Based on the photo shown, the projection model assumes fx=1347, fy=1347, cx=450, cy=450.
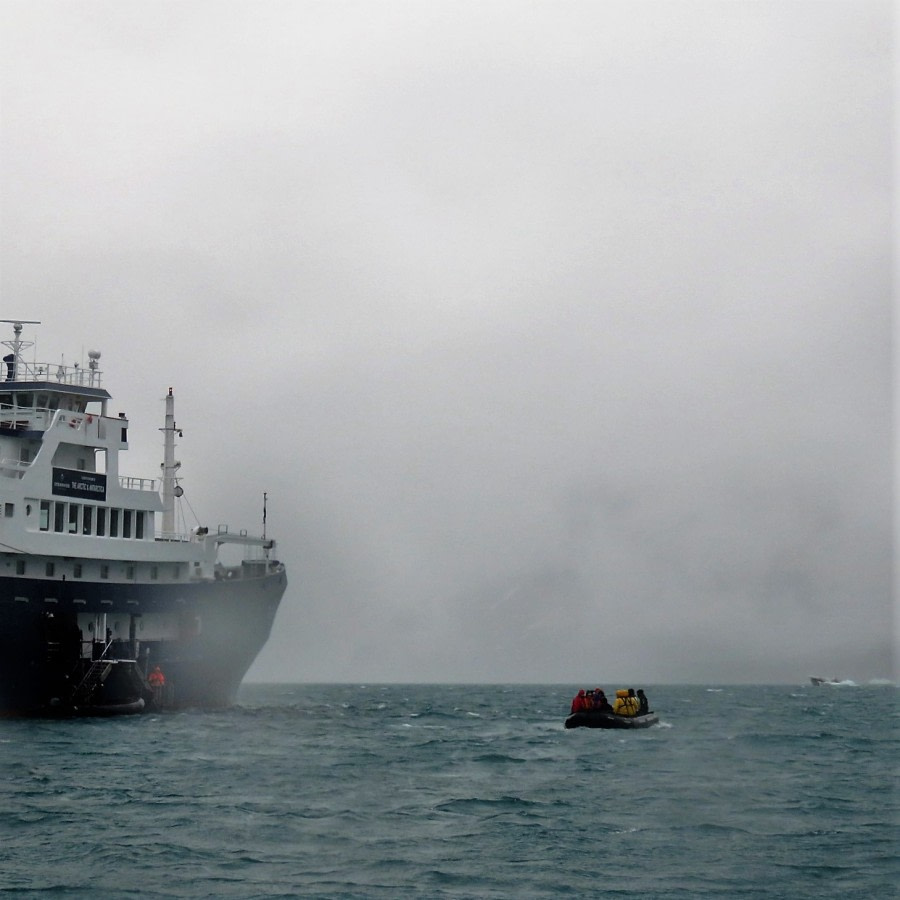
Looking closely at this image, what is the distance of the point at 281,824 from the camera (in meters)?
33.8

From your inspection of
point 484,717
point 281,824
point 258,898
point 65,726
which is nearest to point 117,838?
point 281,824

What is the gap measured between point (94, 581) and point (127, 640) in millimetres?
3437

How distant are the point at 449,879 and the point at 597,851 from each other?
462cm

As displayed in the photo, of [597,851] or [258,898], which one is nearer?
[258,898]

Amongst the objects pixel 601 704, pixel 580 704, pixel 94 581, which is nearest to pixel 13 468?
pixel 94 581

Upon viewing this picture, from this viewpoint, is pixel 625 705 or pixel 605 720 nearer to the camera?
pixel 605 720

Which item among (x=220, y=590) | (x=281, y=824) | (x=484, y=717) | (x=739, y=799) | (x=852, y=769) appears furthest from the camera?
(x=484, y=717)

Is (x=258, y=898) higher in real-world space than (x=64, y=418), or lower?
lower

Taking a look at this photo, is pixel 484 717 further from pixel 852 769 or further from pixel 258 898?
pixel 258 898

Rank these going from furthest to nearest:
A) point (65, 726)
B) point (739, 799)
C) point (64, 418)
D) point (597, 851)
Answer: point (64, 418) → point (65, 726) → point (739, 799) → point (597, 851)

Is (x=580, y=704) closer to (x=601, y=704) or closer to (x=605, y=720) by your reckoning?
(x=601, y=704)

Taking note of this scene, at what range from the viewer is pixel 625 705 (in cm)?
7244

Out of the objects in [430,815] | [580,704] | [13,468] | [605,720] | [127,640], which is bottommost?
[430,815]

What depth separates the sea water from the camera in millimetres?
28188
